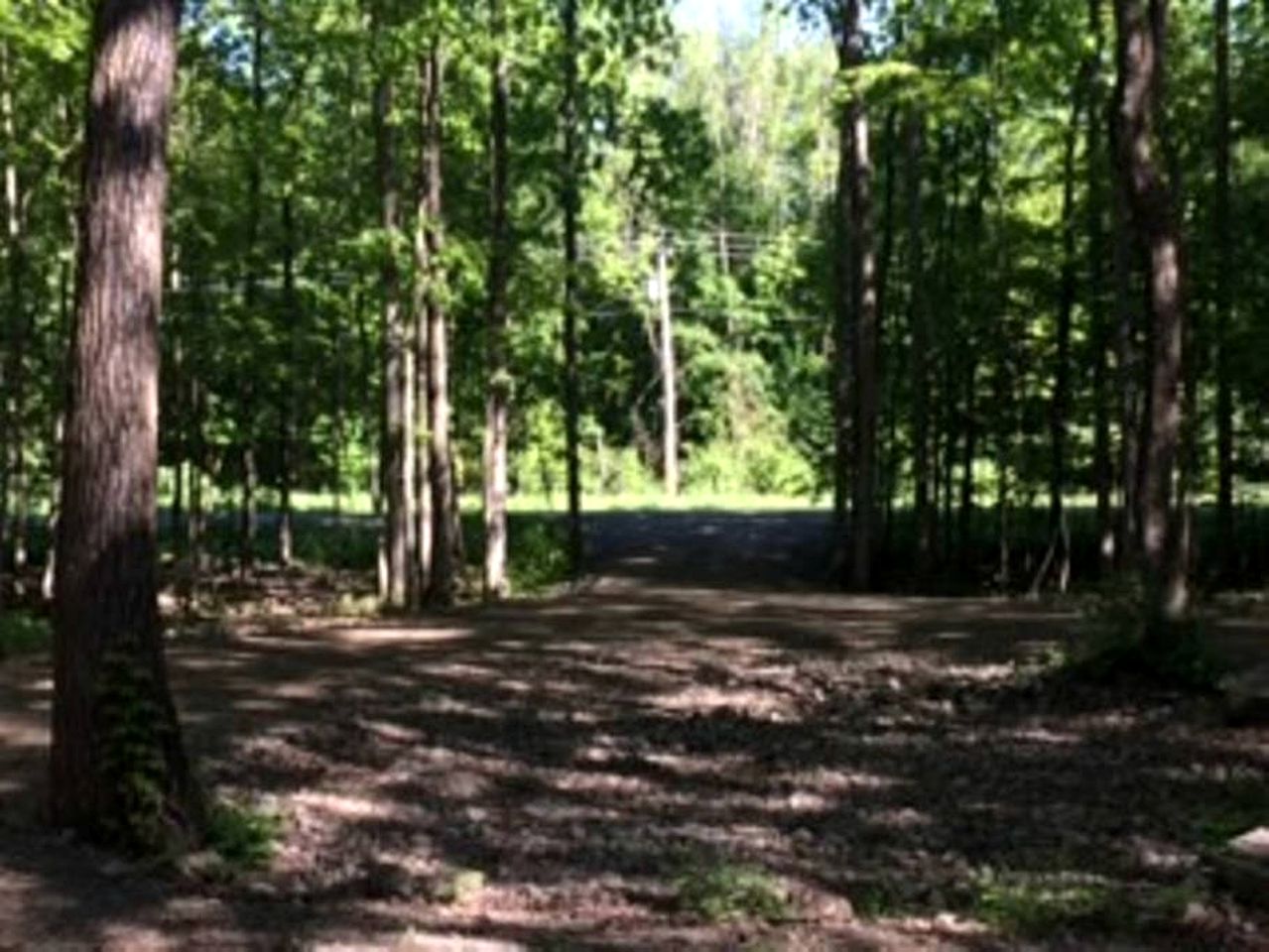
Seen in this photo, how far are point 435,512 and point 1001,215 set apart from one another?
34.7 feet

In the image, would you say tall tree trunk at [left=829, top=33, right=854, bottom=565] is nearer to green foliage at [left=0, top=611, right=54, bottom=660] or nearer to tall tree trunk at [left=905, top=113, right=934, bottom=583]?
tall tree trunk at [left=905, top=113, right=934, bottom=583]

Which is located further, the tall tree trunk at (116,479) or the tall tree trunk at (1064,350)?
the tall tree trunk at (1064,350)

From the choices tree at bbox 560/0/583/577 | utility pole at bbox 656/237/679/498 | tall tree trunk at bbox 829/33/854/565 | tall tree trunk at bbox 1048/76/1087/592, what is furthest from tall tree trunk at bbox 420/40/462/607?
utility pole at bbox 656/237/679/498

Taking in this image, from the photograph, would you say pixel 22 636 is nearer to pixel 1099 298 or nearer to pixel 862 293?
pixel 862 293

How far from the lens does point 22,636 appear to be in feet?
60.3

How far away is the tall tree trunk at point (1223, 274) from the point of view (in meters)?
20.6

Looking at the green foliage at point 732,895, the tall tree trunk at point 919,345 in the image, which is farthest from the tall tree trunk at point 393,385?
the green foliage at point 732,895

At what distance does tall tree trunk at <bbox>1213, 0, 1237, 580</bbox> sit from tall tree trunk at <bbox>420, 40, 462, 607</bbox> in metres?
9.61

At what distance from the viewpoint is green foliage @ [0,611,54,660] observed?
17.0 m

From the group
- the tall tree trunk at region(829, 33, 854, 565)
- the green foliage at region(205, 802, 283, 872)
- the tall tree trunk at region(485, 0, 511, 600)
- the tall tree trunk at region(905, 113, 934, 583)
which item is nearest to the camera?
the green foliage at region(205, 802, 283, 872)

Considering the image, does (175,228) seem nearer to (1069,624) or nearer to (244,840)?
(1069,624)

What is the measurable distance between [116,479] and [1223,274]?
57.3 ft

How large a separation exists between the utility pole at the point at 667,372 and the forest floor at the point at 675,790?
1402 inches

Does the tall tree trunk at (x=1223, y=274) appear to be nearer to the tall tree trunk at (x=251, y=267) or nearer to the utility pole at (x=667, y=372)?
the tall tree trunk at (x=251, y=267)
